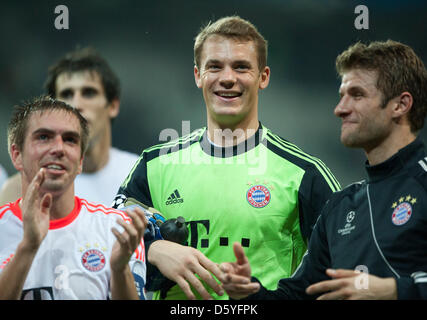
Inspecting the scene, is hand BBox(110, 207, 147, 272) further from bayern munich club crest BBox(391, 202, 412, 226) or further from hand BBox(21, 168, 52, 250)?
bayern munich club crest BBox(391, 202, 412, 226)

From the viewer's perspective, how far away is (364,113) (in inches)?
134

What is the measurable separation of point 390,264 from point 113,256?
4.18ft

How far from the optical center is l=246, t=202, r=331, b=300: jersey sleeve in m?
3.35

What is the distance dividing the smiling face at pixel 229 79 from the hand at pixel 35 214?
1249 mm

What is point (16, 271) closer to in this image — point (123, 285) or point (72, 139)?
point (123, 285)

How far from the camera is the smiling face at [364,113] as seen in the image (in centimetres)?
337

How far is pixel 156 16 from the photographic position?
6.87 m

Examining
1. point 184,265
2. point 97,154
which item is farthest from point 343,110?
point 97,154

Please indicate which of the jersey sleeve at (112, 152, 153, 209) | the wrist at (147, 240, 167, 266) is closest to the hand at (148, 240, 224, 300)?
the wrist at (147, 240, 167, 266)

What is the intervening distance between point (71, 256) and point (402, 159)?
1700mm

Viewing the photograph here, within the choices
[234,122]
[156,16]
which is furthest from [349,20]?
[234,122]

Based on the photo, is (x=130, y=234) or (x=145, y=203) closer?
(x=130, y=234)
